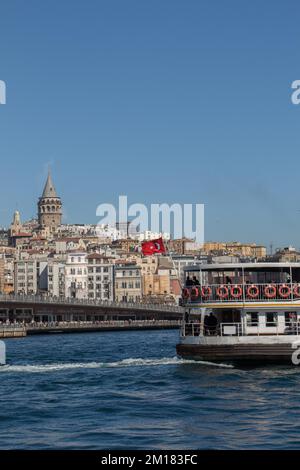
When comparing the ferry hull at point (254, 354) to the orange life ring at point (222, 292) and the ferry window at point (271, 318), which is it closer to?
the ferry window at point (271, 318)

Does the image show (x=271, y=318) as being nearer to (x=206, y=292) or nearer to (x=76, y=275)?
(x=206, y=292)

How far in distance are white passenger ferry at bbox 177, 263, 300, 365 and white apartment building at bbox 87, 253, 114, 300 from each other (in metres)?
122

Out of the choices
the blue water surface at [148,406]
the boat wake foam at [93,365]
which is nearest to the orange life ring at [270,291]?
the blue water surface at [148,406]

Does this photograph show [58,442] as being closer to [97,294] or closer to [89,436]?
[89,436]

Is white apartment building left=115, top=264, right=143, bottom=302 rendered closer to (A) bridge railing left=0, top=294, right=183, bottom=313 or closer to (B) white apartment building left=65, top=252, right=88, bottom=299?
(B) white apartment building left=65, top=252, right=88, bottom=299

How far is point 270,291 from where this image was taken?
42.6 meters

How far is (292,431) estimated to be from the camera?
28.0 meters

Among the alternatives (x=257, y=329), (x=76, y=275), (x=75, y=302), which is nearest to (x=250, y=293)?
(x=257, y=329)

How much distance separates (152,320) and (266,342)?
309ft

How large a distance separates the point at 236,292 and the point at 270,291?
133 centimetres

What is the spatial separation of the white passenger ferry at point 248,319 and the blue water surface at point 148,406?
24.6 inches

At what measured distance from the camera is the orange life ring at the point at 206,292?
4266 centimetres

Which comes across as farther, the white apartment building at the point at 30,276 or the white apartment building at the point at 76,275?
the white apartment building at the point at 30,276
